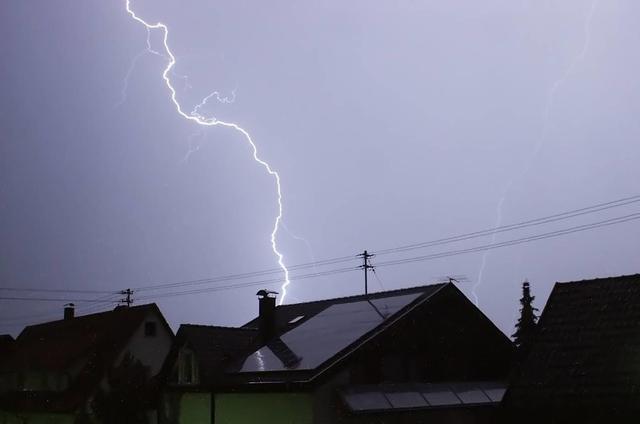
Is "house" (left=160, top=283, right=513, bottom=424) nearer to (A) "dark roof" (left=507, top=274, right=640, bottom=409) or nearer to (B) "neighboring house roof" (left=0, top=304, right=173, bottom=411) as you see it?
(A) "dark roof" (left=507, top=274, right=640, bottom=409)

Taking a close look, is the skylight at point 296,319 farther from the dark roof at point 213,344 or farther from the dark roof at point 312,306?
the dark roof at point 213,344

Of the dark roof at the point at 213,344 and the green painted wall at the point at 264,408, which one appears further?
the dark roof at the point at 213,344

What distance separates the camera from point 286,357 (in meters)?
22.6

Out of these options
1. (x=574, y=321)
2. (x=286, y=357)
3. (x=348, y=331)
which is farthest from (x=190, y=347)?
(x=574, y=321)

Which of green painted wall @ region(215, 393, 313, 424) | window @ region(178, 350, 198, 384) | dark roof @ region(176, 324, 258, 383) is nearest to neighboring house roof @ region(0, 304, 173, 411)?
window @ region(178, 350, 198, 384)

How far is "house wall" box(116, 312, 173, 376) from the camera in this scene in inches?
1314

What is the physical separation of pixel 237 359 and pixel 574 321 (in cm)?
1293

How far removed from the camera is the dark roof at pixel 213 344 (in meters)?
24.0

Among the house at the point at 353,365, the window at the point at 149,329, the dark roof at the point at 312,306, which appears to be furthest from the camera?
the window at the point at 149,329

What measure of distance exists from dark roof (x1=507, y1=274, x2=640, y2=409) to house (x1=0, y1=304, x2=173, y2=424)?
19244 mm

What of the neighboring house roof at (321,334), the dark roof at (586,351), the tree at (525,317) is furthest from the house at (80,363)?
the tree at (525,317)

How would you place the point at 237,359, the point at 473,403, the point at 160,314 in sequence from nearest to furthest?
the point at 473,403 < the point at 237,359 < the point at 160,314

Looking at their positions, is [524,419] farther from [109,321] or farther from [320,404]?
[109,321]

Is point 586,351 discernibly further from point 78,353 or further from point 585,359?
point 78,353
